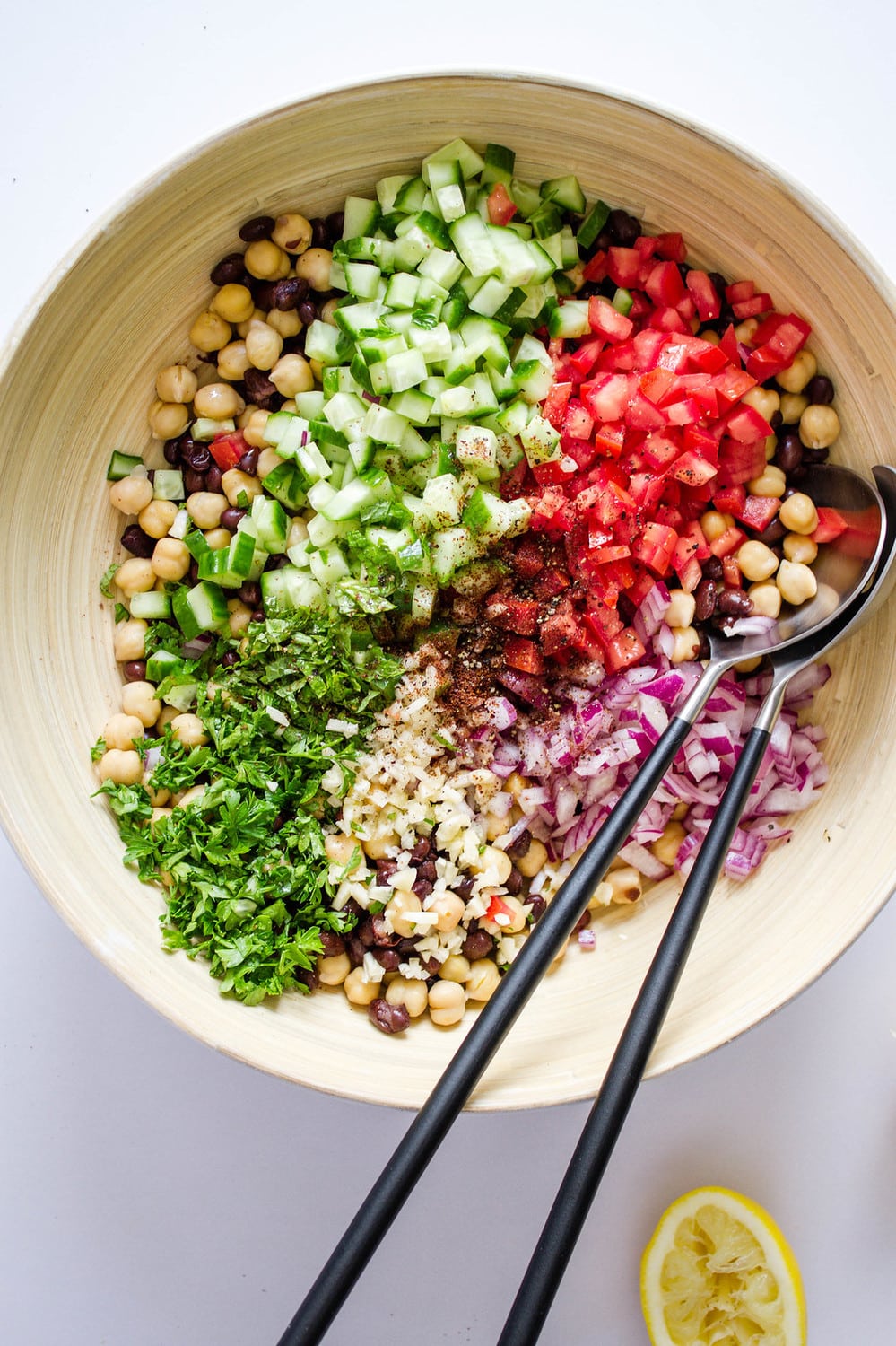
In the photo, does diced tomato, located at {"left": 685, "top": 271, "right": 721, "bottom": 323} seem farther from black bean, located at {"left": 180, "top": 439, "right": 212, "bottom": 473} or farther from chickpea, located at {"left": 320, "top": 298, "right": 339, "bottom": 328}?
black bean, located at {"left": 180, "top": 439, "right": 212, "bottom": 473}

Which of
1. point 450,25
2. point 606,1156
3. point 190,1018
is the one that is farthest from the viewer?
point 450,25

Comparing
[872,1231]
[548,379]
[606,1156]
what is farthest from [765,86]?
[872,1231]

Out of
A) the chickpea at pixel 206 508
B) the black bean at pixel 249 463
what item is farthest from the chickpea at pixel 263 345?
the chickpea at pixel 206 508

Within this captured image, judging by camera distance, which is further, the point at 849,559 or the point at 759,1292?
the point at 759,1292

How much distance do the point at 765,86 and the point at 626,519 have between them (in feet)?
4.25

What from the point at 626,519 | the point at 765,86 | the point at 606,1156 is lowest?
the point at 606,1156

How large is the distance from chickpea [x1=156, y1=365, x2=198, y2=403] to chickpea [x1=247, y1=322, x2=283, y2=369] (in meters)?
0.17

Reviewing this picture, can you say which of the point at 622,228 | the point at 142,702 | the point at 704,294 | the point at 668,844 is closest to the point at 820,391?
the point at 704,294

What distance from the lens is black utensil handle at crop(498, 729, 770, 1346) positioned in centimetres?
180

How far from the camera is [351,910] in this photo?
2350 millimetres

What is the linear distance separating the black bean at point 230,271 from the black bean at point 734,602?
1.44 meters

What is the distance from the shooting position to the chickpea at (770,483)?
7.84ft

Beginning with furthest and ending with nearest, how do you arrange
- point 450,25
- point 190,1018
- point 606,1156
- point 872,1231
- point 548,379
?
point 872,1231 < point 450,25 < point 548,379 < point 190,1018 < point 606,1156

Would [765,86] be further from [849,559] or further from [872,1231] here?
[872,1231]
